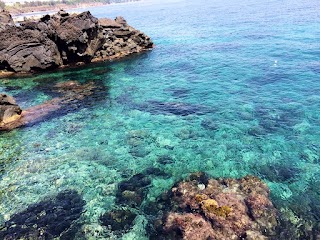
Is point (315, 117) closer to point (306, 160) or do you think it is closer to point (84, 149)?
point (306, 160)

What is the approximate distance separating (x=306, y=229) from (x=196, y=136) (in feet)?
43.4

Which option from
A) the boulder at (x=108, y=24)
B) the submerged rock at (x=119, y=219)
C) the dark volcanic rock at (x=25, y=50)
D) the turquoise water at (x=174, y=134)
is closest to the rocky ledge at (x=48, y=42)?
the dark volcanic rock at (x=25, y=50)

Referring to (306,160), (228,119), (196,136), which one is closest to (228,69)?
(228,119)

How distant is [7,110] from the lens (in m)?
32.6

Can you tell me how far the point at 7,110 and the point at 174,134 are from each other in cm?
2131

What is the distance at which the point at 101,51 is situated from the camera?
200ft

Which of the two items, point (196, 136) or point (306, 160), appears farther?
point (196, 136)

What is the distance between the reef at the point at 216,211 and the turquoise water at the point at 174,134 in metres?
1.01

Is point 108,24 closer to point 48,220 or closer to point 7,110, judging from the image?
point 7,110

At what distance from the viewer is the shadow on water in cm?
1697

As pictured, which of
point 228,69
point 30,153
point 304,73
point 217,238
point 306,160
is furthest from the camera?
point 228,69

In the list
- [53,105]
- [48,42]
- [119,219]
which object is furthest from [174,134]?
[48,42]

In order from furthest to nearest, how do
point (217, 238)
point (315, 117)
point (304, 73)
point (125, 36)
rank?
point (125, 36)
point (304, 73)
point (315, 117)
point (217, 238)

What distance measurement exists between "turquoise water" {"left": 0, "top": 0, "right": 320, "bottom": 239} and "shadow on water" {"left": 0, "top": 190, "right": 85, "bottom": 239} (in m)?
0.62
